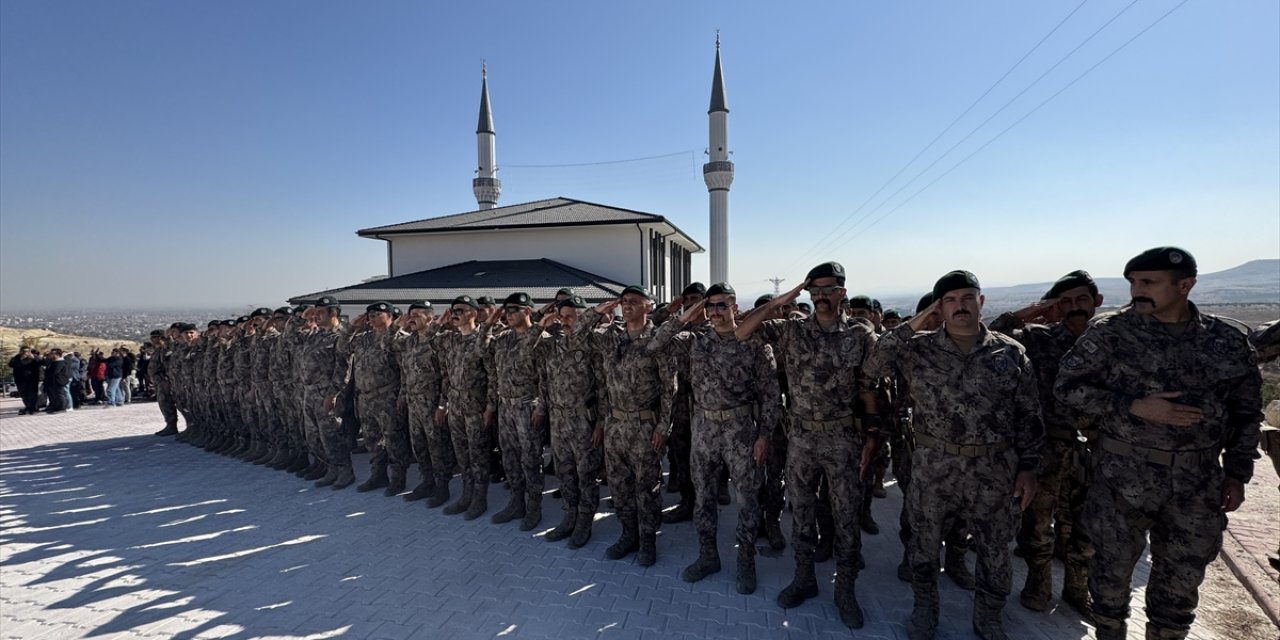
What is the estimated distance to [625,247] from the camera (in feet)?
56.0

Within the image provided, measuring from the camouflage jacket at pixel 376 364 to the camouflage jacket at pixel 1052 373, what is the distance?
677 centimetres

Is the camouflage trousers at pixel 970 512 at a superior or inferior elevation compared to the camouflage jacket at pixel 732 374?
inferior

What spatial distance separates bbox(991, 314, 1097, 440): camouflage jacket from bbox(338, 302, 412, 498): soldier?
6766 mm

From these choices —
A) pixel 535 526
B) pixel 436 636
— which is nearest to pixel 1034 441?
pixel 436 636

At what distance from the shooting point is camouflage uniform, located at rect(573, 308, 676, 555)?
457 cm

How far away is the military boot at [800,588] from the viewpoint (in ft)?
12.6

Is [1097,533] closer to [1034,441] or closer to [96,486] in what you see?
[1034,441]

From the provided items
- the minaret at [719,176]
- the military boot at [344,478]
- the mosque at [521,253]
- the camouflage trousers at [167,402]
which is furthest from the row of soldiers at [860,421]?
the minaret at [719,176]

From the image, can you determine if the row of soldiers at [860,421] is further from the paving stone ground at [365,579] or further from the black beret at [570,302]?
the paving stone ground at [365,579]

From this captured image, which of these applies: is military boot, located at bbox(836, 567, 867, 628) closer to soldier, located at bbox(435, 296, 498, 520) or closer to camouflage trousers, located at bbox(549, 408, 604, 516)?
camouflage trousers, located at bbox(549, 408, 604, 516)

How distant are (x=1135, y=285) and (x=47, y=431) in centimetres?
1779

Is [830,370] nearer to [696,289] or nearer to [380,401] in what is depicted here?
[696,289]

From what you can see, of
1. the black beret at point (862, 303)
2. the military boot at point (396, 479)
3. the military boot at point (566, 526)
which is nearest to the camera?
the military boot at point (566, 526)

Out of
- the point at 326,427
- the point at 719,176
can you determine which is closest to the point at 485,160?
the point at 719,176
